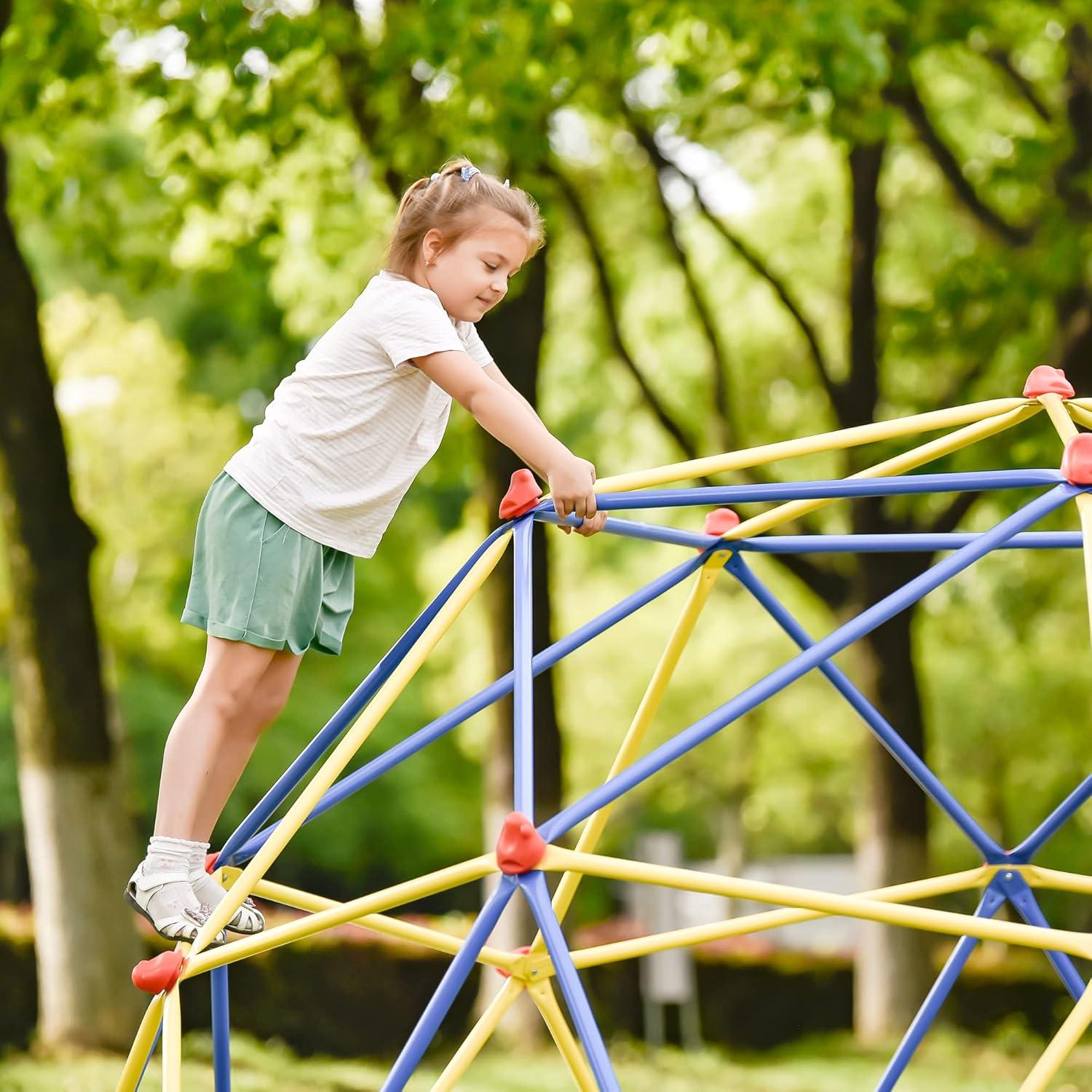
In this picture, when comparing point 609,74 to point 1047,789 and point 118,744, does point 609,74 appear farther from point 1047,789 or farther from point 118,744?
point 1047,789

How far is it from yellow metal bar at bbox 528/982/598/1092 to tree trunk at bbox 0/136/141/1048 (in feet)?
13.0

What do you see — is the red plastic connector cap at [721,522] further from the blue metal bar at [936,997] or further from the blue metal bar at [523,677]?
the blue metal bar at [936,997]

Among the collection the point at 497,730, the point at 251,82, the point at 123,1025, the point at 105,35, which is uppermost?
the point at 105,35

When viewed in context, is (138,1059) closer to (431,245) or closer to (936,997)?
(431,245)

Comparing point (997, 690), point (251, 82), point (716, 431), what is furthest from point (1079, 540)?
point (997, 690)

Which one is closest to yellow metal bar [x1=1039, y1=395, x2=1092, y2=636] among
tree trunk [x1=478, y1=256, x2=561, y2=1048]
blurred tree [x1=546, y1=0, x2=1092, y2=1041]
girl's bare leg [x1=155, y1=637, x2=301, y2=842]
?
girl's bare leg [x1=155, y1=637, x2=301, y2=842]

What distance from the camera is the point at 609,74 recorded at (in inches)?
329

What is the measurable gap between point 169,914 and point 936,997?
2028mm

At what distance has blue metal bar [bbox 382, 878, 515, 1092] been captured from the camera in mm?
2383

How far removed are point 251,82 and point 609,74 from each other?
2.43m

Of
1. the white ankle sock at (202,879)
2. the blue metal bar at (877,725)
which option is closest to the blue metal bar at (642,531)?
the blue metal bar at (877,725)

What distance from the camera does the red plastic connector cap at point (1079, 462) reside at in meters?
2.48

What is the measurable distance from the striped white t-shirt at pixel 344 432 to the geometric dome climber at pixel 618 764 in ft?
0.82

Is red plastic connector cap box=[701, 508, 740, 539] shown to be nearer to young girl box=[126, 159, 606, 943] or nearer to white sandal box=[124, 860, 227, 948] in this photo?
young girl box=[126, 159, 606, 943]
